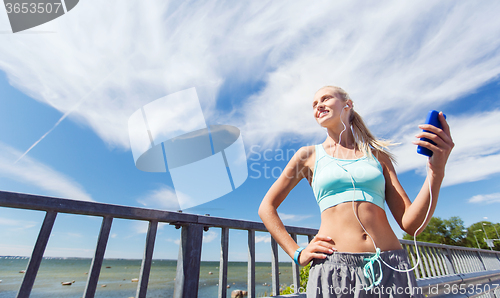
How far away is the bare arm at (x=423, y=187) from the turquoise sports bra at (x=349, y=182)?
13 centimetres

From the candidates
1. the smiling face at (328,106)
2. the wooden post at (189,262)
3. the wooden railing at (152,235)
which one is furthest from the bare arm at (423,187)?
the wooden post at (189,262)

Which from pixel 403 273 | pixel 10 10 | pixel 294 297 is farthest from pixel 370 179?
pixel 10 10

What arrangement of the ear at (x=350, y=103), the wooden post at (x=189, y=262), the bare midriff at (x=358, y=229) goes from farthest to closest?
the ear at (x=350, y=103), the wooden post at (x=189, y=262), the bare midriff at (x=358, y=229)

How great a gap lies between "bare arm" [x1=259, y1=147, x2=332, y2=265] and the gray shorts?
0.08 meters

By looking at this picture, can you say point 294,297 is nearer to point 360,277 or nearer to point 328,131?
point 360,277

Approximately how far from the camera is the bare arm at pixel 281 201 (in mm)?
1147

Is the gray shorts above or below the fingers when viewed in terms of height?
below

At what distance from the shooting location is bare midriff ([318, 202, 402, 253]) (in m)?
1.08

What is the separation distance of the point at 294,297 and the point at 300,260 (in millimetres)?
943

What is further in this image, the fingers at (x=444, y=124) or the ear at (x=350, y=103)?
the ear at (x=350, y=103)

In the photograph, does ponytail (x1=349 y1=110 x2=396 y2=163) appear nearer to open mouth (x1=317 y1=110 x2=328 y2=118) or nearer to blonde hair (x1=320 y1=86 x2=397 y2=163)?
blonde hair (x1=320 y1=86 x2=397 y2=163)

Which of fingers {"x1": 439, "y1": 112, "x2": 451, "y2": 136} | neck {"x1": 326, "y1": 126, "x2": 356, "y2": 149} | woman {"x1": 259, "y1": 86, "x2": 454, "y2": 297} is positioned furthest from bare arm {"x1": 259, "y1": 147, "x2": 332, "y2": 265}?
fingers {"x1": 439, "y1": 112, "x2": 451, "y2": 136}

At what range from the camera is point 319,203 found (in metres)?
1.33

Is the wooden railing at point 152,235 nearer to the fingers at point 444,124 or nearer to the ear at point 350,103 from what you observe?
the ear at point 350,103
